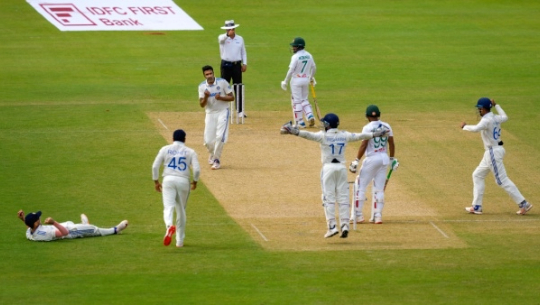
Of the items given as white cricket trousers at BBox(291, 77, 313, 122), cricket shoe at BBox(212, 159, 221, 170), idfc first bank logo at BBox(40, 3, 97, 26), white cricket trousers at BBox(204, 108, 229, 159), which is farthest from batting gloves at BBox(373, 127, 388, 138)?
idfc first bank logo at BBox(40, 3, 97, 26)

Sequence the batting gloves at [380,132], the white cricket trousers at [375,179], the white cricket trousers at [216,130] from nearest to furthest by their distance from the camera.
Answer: the batting gloves at [380,132] < the white cricket trousers at [375,179] < the white cricket trousers at [216,130]

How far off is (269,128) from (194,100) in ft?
11.8

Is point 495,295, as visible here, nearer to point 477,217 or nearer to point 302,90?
point 477,217

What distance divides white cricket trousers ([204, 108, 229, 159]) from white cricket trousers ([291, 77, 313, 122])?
12.3 ft

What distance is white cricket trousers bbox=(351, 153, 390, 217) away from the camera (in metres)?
18.8

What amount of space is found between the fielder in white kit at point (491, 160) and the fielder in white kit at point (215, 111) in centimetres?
507

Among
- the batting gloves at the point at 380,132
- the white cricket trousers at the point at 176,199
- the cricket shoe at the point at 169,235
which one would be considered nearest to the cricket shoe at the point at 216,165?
the batting gloves at the point at 380,132

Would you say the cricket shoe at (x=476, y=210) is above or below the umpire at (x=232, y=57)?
below

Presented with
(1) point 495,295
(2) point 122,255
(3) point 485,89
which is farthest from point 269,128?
(1) point 495,295

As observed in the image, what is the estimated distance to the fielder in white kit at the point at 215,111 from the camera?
22.2 metres

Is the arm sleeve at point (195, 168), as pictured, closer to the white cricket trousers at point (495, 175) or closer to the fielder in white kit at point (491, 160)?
the fielder in white kit at point (491, 160)

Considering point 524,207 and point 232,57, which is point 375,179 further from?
Answer: point 232,57

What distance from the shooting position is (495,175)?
19.5 meters

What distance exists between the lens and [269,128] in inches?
1038
